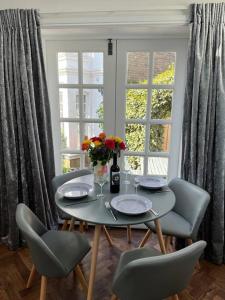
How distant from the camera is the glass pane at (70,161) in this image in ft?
8.70

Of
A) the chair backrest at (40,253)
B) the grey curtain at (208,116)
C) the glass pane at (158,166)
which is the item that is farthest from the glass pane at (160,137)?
the chair backrest at (40,253)

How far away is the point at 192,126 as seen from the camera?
2.01 metres

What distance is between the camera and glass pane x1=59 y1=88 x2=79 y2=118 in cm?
247

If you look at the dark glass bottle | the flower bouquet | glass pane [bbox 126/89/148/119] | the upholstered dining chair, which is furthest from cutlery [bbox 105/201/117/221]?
glass pane [bbox 126/89/148/119]

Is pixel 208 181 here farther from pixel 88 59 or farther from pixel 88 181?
pixel 88 59

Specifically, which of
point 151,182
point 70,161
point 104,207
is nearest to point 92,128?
point 70,161

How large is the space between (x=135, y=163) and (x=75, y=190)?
3.06 ft

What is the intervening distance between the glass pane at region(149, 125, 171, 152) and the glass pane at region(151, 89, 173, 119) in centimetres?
11

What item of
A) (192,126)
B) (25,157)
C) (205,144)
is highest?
(192,126)

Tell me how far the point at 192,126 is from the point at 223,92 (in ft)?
1.18

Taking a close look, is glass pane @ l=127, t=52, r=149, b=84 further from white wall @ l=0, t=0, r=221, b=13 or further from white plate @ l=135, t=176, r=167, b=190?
white plate @ l=135, t=176, r=167, b=190

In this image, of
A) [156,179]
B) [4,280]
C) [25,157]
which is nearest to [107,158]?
[156,179]

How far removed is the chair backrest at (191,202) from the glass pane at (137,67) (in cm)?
105

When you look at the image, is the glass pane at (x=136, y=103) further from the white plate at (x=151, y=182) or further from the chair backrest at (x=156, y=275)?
the chair backrest at (x=156, y=275)
